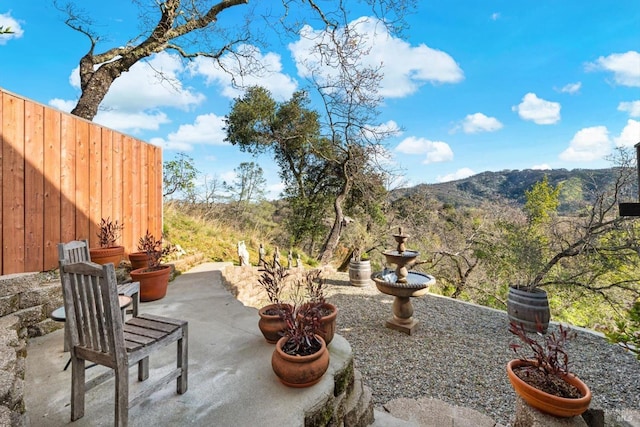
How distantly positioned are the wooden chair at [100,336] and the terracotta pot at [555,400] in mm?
2089

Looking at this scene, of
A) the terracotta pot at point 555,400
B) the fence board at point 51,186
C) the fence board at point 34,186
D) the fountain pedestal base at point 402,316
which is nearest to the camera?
the terracotta pot at point 555,400

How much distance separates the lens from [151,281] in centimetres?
329

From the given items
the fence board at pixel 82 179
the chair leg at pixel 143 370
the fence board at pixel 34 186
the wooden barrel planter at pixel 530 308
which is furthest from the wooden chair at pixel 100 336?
the wooden barrel planter at pixel 530 308

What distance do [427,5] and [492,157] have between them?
8.60 meters

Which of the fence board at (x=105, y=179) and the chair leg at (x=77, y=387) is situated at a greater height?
the fence board at (x=105, y=179)

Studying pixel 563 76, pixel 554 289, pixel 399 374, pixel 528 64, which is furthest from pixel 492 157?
pixel 399 374

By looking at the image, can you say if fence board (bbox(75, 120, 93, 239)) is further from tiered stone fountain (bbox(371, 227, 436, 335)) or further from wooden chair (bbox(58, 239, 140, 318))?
tiered stone fountain (bbox(371, 227, 436, 335))

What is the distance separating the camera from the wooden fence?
240 cm

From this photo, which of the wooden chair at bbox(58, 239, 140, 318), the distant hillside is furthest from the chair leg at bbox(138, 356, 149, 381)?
the distant hillside

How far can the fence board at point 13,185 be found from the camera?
92.9 inches

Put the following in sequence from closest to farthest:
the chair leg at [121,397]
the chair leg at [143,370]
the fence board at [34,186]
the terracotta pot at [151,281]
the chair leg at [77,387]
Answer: the chair leg at [121,397], the chair leg at [77,387], the chair leg at [143,370], the fence board at [34,186], the terracotta pot at [151,281]

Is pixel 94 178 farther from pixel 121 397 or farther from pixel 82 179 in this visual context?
pixel 121 397

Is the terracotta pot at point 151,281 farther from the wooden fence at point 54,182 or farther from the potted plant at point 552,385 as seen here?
the potted plant at point 552,385

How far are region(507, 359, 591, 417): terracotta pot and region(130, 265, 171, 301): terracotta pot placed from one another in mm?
3650
